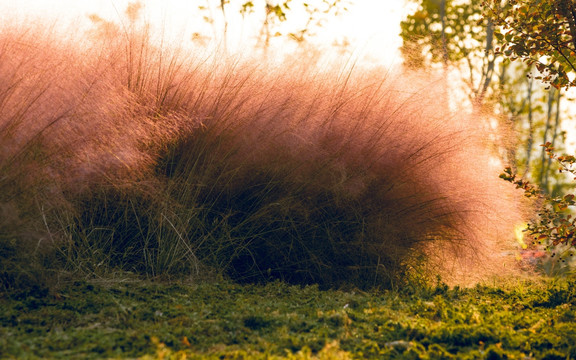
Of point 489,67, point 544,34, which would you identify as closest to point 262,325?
point 544,34

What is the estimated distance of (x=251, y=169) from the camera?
13.4 ft

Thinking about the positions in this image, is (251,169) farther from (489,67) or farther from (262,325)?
(489,67)

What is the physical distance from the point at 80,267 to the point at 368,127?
2.11 meters

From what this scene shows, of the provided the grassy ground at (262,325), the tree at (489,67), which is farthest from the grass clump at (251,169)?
the tree at (489,67)

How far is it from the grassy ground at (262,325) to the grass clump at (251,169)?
0.47m

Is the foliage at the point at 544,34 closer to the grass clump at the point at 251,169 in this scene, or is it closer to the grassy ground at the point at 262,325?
the grass clump at the point at 251,169

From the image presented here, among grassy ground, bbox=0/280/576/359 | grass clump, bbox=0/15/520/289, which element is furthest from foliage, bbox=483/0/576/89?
grassy ground, bbox=0/280/576/359

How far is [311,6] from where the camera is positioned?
8.40 m

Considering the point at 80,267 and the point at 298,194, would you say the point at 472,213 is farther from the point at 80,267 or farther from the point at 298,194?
the point at 80,267

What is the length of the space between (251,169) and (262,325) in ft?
4.92

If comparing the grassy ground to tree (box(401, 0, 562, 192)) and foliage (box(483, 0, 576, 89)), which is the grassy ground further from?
tree (box(401, 0, 562, 192))

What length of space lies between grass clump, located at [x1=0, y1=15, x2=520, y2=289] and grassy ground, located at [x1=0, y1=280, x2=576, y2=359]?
47 cm

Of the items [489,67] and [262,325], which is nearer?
[262,325]

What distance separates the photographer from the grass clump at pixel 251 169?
363 centimetres
